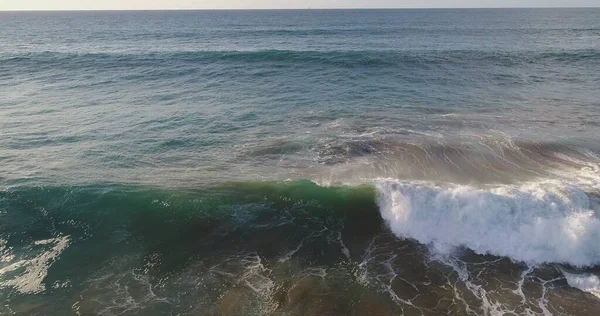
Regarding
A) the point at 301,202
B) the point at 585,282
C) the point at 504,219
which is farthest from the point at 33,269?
the point at 585,282

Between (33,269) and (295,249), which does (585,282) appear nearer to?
(295,249)

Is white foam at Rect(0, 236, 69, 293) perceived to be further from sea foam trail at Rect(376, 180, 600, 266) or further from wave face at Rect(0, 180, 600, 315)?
sea foam trail at Rect(376, 180, 600, 266)

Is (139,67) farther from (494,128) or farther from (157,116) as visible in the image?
(494,128)

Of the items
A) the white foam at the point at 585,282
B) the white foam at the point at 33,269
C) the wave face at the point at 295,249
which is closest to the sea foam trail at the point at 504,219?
the wave face at the point at 295,249

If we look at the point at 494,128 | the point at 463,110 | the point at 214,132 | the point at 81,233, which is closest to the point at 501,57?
the point at 463,110

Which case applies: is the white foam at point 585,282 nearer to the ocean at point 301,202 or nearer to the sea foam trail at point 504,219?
the ocean at point 301,202

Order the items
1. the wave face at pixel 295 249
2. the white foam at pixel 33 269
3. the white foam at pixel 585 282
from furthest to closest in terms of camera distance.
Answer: the white foam at pixel 33 269, the white foam at pixel 585 282, the wave face at pixel 295 249
